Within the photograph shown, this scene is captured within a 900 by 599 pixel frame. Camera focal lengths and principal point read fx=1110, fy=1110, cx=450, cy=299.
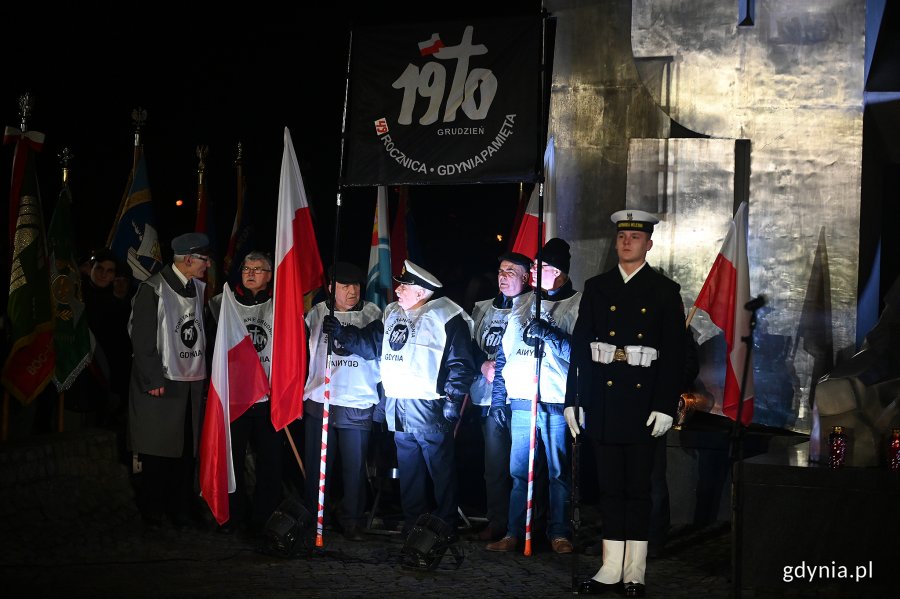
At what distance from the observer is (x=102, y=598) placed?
21.5 ft

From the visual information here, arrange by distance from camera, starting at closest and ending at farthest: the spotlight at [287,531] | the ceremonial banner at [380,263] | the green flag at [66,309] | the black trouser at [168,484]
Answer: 1. the spotlight at [287,531]
2. the black trouser at [168,484]
3. the green flag at [66,309]
4. the ceremonial banner at [380,263]

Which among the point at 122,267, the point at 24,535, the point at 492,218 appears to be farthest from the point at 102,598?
the point at 492,218

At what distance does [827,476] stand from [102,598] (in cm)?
433

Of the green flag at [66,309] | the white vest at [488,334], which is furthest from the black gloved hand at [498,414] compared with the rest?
the green flag at [66,309]

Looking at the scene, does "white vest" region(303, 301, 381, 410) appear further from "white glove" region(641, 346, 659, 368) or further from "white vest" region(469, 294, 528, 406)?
"white glove" region(641, 346, 659, 368)

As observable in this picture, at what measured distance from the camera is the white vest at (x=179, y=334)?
28.5 ft

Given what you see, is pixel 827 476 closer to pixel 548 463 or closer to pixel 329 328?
pixel 548 463

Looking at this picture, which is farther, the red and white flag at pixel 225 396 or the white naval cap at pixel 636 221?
the red and white flag at pixel 225 396

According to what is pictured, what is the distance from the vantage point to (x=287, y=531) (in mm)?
7652

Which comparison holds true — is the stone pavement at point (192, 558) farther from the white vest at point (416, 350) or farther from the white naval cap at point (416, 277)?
the white naval cap at point (416, 277)

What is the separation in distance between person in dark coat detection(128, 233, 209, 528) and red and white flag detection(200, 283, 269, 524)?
0.39 metres

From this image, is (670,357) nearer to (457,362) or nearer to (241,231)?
(457,362)

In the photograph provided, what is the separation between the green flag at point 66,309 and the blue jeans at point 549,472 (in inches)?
148
